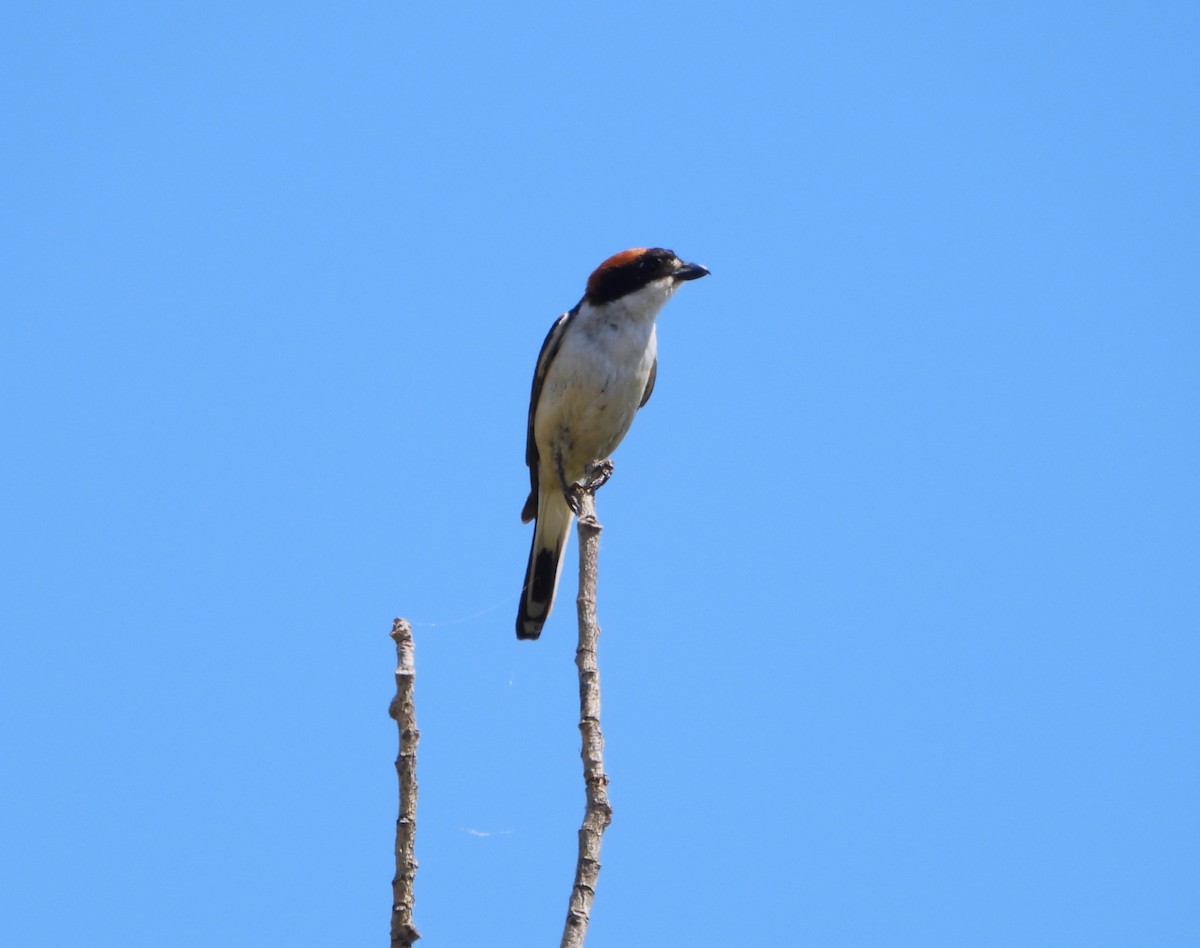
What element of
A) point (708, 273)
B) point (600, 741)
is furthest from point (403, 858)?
point (708, 273)

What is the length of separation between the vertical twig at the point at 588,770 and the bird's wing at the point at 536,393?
435 centimetres

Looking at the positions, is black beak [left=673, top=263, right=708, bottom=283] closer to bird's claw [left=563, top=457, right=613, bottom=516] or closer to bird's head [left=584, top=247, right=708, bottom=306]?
bird's head [left=584, top=247, right=708, bottom=306]

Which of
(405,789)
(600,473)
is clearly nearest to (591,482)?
(600,473)

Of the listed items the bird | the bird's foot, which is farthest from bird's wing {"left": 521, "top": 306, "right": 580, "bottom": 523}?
the bird's foot

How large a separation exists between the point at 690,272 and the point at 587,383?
1.03 meters

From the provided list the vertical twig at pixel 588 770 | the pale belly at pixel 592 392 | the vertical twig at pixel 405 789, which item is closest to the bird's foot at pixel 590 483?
the pale belly at pixel 592 392

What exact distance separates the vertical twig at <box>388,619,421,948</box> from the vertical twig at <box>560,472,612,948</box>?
1.07 ft

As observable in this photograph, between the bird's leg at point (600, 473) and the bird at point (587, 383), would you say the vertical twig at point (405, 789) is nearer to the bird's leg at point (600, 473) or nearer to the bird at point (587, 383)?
the bird's leg at point (600, 473)

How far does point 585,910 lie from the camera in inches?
109

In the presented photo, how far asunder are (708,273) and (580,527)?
424 centimetres

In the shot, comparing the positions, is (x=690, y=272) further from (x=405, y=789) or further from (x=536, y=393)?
(x=405, y=789)

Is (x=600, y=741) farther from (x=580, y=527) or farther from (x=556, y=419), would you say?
(x=556, y=419)

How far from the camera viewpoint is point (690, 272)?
8.16 metres

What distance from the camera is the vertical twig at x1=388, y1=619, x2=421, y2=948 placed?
2680 mm
